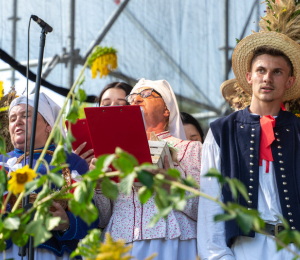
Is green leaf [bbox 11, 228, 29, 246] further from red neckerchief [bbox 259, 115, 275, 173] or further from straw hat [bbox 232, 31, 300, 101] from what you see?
straw hat [bbox 232, 31, 300, 101]

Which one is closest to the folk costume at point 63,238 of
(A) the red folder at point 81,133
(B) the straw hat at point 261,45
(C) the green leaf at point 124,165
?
(A) the red folder at point 81,133

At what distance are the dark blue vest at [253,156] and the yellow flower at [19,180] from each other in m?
1.47

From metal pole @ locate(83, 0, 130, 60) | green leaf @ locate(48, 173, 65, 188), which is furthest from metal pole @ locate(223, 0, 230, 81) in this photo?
green leaf @ locate(48, 173, 65, 188)

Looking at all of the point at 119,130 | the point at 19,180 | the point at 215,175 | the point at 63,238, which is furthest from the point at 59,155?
the point at 63,238

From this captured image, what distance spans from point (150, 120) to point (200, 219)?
2.51 feet

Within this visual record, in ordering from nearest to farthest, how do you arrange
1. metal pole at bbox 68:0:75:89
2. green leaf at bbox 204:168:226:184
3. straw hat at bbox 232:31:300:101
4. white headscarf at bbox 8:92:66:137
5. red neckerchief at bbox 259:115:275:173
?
green leaf at bbox 204:168:226:184
red neckerchief at bbox 259:115:275:173
straw hat at bbox 232:31:300:101
white headscarf at bbox 8:92:66:137
metal pole at bbox 68:0:75:89

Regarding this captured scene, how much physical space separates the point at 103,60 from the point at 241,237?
5.05 ft

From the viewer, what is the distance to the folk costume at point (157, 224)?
245cm

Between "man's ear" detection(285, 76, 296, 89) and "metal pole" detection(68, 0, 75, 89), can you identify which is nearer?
"man's ear" detection(285, 76, 296, 89)

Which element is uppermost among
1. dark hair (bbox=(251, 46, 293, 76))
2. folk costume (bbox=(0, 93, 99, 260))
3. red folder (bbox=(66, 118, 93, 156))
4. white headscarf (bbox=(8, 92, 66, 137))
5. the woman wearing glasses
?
dark hair (bbox=(251, 46, 293, 76))

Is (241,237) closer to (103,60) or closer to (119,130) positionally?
(119,130)

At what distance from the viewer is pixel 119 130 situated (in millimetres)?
2252

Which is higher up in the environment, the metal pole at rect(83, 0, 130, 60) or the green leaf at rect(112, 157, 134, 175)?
the metal pole at rect(83, 0, 130, 60)

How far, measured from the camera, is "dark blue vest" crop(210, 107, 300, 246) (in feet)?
7.53
